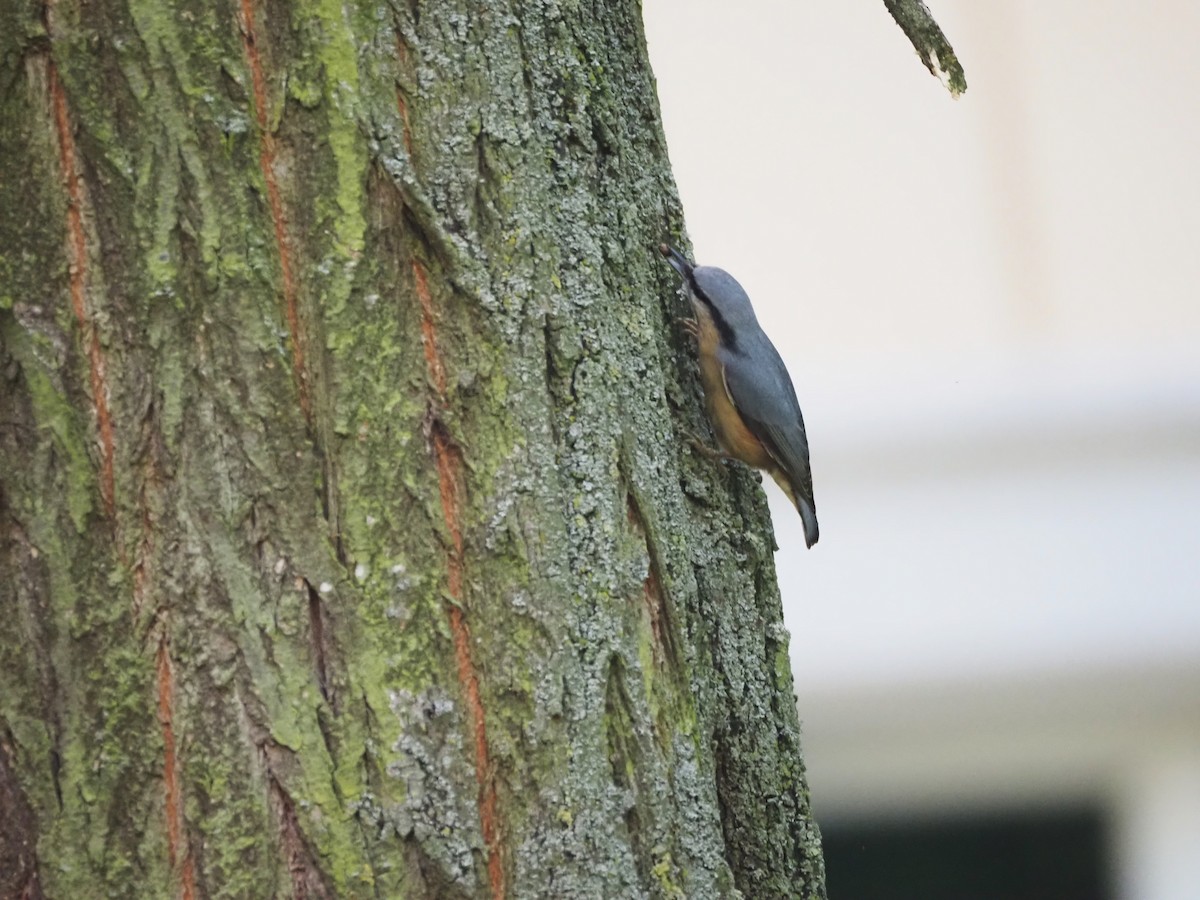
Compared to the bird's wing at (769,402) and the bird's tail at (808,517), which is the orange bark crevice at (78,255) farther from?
the bird's tail at (808,517)

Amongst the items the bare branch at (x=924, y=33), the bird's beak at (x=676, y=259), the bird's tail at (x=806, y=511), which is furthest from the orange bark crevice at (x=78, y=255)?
the bird's tail at (x=806, y=511)

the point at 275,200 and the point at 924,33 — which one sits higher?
the point at 924,33

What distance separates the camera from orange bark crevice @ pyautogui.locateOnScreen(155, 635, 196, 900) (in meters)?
1.13

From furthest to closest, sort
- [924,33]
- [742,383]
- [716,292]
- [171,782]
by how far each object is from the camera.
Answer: [742,383] < [716,292] < [924,33] < [171,782]

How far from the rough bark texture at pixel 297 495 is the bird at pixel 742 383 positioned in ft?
1.58

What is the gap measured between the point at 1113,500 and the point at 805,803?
118 inches

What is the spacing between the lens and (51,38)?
1.16 m

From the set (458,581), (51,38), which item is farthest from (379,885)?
(51,38)

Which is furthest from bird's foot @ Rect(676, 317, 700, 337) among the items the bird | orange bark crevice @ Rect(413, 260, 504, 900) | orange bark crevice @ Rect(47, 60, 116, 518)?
orange bark crevice @ Rect(47, 60, 116, 518)

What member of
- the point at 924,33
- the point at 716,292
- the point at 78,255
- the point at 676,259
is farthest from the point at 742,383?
the point at 78,255

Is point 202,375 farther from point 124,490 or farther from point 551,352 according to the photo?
point 551,352

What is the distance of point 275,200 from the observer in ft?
3.88

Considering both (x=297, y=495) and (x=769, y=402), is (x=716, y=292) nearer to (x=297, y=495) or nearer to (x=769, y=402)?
(x=769, y=402)

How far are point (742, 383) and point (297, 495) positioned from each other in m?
1.16
